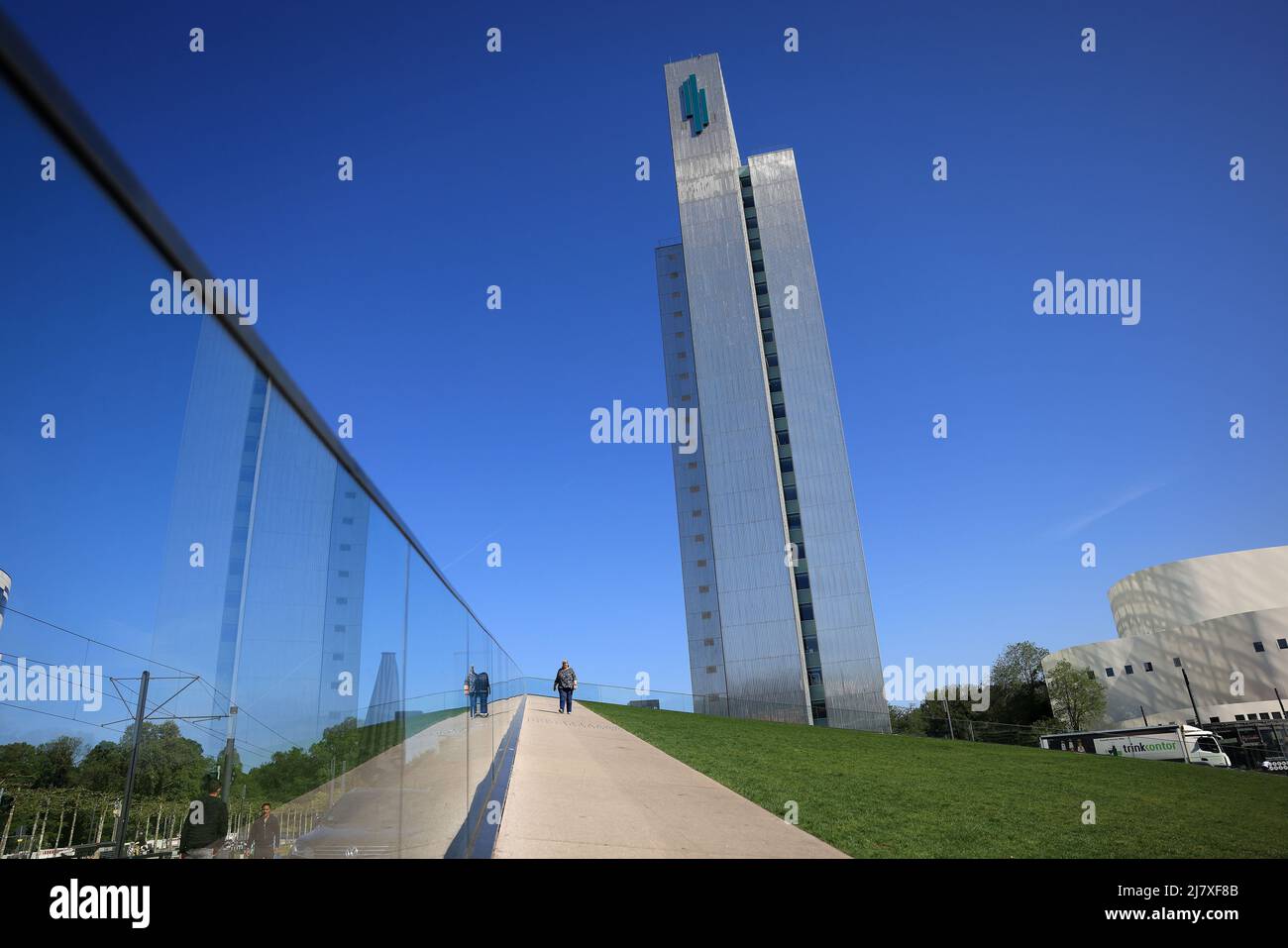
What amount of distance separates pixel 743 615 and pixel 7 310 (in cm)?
5519

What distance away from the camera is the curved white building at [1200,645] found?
63125 mm

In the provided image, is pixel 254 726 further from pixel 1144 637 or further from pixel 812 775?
pixel 1144 637

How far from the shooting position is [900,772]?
51.6ft

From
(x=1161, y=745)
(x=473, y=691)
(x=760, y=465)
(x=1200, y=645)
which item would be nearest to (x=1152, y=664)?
(x=1200, y=645)

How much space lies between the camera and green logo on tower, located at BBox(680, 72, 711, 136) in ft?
215

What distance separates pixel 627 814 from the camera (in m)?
9.08

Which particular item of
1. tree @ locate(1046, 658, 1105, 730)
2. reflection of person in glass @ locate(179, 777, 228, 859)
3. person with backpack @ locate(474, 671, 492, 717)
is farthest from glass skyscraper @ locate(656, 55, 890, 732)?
reflection of person in glass @ locate(179, 777, 228, 859)

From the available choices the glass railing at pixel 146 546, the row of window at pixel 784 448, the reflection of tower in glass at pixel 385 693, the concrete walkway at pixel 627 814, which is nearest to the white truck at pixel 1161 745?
the row of window at pixel 784 448

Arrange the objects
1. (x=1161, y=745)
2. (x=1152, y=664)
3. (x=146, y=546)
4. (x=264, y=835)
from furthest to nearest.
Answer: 1. (x=1152, y=664)
2. (x=1161, y=745)
3. (x=264, y=835)
4. (x=146, y=546)

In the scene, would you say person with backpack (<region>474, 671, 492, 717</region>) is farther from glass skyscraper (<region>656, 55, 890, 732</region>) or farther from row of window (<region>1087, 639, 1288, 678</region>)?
row of window (<region>1087, 639, 1288, 678</region>)

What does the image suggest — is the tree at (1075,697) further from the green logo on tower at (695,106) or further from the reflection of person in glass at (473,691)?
the reflection of person in glass at (473,691)

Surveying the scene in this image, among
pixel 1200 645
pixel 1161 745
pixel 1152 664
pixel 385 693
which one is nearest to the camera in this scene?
pixel 385 693

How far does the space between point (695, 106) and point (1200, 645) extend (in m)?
65.4

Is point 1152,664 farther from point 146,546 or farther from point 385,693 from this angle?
point 146,546
